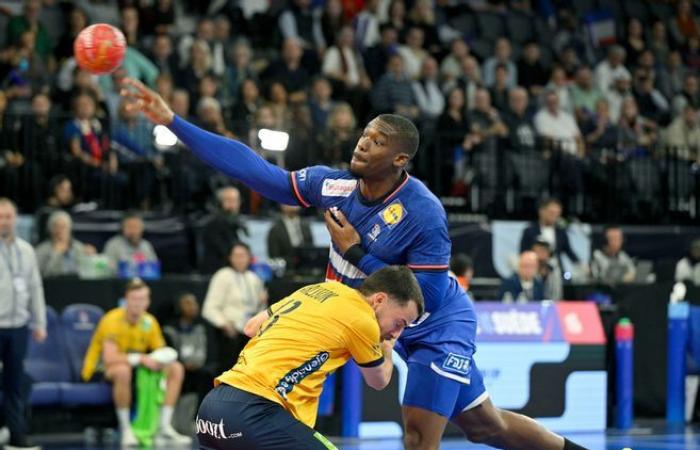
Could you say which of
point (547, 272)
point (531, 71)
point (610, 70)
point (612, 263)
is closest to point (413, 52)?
point (531, 71)

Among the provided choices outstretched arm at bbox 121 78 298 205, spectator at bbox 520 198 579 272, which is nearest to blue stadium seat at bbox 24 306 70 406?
spectator at bbox 520 198 579 272

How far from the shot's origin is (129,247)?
15727 mm

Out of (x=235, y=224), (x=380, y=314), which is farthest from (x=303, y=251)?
(x=380, y=314)

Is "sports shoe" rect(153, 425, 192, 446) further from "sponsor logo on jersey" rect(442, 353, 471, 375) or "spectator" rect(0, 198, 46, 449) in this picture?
"sponsor logo on jersey" rect(442, 353, 471, 375)

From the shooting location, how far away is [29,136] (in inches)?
661

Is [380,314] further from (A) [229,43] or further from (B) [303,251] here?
(A) [229,43]

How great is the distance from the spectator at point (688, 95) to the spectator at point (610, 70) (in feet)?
3.30

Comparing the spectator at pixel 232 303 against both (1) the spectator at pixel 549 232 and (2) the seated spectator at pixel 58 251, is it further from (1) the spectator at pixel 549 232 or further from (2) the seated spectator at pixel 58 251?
(1) the spectator at pixel 549 232

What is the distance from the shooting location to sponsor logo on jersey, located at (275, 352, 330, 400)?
659cm

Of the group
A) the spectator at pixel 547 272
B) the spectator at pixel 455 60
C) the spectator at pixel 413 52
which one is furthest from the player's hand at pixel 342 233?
the spectator at pixel 455 60

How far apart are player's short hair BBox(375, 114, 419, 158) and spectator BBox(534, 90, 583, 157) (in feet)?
42.8

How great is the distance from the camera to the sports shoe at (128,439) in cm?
1360

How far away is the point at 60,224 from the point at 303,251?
2838mm

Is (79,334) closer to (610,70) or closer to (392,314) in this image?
(392,314)
